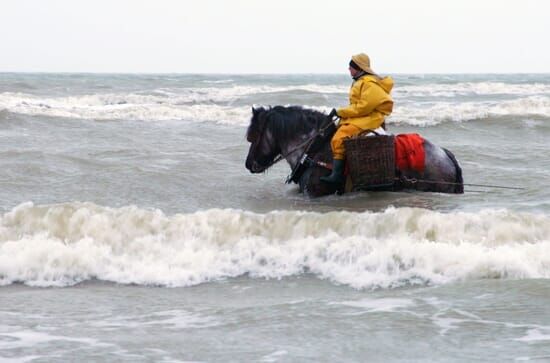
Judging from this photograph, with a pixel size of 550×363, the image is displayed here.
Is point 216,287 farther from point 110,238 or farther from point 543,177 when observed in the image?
point 543,177

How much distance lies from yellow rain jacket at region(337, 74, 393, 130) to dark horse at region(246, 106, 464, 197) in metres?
0.35

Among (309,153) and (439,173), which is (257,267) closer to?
(309,153)

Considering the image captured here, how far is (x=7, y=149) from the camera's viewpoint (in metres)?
13.6

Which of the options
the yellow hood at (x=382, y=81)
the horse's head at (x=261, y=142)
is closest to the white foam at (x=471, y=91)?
the horse's head at (x=261, y=142)

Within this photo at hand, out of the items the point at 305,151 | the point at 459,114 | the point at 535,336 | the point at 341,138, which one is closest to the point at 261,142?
the point at 305,151

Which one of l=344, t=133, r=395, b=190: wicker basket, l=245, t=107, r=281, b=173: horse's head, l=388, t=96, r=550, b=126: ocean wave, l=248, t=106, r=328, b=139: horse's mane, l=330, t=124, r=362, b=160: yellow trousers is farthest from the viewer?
l=388, t=96, r=550, b=126: ocean wave

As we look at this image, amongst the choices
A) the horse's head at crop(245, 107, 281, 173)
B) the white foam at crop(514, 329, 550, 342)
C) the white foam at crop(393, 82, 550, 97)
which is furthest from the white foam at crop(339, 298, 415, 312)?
the white foam at crop(393, 82, 550, 97)

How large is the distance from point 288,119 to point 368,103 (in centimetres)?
110

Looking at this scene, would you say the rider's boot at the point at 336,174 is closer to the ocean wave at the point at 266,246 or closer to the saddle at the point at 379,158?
the saddle at the point at 379,158

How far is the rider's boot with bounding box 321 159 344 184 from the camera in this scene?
910cm

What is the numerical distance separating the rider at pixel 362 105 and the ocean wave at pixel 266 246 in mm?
1128

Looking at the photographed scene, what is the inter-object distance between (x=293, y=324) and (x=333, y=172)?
3812mm

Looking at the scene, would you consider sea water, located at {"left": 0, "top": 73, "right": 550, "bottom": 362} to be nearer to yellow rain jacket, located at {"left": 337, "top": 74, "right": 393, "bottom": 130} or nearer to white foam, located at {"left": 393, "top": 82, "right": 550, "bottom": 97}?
yellow rain jacket, located at {"left": 337, "top": 74, "right": 393, "bottom": 130}

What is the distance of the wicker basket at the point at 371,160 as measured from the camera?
882cm
